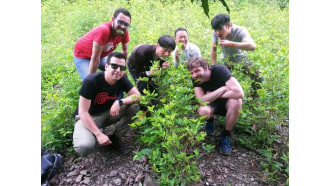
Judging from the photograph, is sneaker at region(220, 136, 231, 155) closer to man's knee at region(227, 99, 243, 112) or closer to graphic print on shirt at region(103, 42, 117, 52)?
man's knee at region(227, 99, 243, 112)

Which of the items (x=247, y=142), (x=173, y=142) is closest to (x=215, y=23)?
(x=247, y=142)

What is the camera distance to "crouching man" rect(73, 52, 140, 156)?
98.8 inches

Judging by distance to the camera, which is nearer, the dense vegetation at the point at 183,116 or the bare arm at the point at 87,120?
the dense vegetation at the point at 183,116

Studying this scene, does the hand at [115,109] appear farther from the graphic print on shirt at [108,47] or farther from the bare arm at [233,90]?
the bare arm at [233,90]

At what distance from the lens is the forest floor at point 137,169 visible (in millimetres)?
2412

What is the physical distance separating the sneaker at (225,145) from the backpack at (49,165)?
1.92m

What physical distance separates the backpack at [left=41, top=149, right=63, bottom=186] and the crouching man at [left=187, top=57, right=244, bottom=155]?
1724mm

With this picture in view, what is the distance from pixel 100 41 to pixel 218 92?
1595 mm

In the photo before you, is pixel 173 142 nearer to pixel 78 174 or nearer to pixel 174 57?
pixel 174 57

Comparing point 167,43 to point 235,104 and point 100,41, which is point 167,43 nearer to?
point 100,41

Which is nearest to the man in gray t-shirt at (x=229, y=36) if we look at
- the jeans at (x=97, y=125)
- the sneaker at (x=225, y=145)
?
the sneaker at (x=225, y=145)

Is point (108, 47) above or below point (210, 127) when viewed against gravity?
above

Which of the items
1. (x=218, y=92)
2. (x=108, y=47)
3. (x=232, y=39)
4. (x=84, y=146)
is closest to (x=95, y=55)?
(x=108, y=47)

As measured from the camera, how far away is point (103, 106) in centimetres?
280
